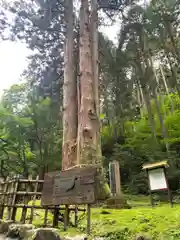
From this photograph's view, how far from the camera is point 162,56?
14375 millimetres

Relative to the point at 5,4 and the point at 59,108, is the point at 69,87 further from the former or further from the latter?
the point at 5,4

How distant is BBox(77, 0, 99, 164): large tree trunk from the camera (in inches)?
209

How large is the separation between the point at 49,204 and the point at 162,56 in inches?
523

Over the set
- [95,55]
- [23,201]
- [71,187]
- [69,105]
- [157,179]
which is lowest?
[23,201]

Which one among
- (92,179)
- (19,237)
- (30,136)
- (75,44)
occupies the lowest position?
(19,237)

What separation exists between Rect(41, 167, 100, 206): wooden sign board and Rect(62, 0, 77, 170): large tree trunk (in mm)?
1885

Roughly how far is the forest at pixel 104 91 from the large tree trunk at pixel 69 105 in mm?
868

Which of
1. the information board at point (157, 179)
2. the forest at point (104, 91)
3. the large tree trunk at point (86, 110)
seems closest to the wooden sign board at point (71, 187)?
the large tree trunk at point (86, 110)

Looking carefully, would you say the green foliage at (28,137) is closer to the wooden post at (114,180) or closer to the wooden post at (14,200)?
the wooden post at (114,180)

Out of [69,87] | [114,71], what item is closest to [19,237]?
[69,87]

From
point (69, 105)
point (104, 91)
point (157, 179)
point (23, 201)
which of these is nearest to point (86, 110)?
point (69, 105)

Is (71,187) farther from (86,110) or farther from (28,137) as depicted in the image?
(28,137)

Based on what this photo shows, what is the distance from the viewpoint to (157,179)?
272 inches

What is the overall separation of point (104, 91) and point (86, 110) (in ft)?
25.0
